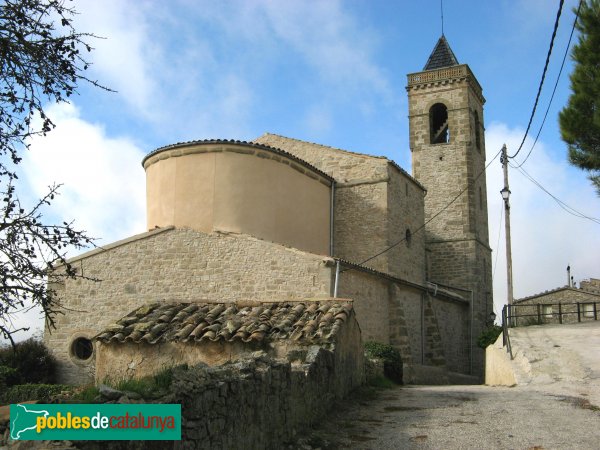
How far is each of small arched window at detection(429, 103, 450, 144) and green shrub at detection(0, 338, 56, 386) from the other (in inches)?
819

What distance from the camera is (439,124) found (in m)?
31.8

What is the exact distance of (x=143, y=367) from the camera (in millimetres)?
11781

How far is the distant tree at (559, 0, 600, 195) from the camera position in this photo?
16781 millimetres

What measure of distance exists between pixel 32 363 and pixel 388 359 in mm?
9347

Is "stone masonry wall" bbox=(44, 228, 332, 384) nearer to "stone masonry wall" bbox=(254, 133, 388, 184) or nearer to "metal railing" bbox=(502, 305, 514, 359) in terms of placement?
"metal railing" bbox=(502, 305, 514, 359)

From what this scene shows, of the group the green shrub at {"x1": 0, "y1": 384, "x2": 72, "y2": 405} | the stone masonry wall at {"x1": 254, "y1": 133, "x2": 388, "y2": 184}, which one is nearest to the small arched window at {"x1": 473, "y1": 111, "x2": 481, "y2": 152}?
the stone masonry wall at {"x1": 254, "y1": 133, "x2": 388, "y2": 184}

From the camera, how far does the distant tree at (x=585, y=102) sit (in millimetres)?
16781

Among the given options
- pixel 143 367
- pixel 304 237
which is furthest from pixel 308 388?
pixel 304 237

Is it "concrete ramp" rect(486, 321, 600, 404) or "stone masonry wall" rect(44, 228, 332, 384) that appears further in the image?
"stone masonry wall" rect(44, 228, 332, 384)

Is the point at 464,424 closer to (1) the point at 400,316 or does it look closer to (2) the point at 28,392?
(1) the point at 400,316

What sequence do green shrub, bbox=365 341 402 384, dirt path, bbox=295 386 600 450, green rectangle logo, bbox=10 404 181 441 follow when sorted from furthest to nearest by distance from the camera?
green shrub, bbox=365 341 402 384 → dirt path, bbox=295 386 600 450 → green rectangle logo, bbox=10 404 181 441

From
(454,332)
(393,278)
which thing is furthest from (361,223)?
(454,332)

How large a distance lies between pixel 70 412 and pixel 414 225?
21958 millimetres

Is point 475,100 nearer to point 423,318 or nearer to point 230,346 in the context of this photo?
point 423,318
